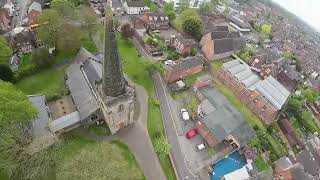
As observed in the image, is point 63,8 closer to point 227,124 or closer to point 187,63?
point 187,63

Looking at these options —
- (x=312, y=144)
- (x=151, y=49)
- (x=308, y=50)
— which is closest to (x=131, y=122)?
(x=151, y=49)

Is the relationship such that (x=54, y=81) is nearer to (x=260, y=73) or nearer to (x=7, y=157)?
(x=7, y=157)

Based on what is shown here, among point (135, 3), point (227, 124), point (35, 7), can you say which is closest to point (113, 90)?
point (227, 124)

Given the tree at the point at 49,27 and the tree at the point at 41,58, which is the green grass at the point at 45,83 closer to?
the tree at the point at 41,58

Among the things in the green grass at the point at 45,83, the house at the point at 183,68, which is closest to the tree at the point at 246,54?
the house at the point at 183,68

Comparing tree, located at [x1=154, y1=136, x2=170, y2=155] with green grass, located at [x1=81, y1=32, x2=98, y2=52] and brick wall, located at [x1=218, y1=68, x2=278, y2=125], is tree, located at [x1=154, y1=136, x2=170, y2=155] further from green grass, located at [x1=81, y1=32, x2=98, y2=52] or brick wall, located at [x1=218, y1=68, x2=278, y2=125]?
green grass, located at [x1=81, y1=32, x2=98, y2=52]

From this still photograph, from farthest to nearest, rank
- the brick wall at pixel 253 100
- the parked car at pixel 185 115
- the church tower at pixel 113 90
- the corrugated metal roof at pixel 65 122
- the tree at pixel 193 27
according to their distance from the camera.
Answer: the tree at pixel 193 27 < the brick wall at pixel 253 100 < the parked car at pixel 185 115 < the corrugated metal roof at pixel 65 122 < the church tower at pixel 113 90
